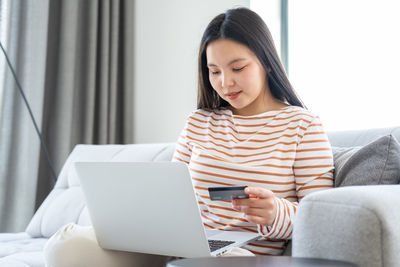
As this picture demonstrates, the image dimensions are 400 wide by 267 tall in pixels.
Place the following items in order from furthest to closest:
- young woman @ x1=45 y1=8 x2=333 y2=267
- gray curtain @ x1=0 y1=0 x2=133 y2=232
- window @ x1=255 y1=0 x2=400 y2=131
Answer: gray curtain @ x1=0 y1=0 x2=133 y2=232 < window @ x1=255 y1=0 x2=400 y2=131 < young woman @ x1=45 y1=8 x2=333 y2=267

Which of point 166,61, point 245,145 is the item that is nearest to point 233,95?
point 245,145

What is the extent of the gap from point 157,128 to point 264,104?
1.55 metres

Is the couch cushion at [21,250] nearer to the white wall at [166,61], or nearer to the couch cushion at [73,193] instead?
the couch cushion at [73,193]

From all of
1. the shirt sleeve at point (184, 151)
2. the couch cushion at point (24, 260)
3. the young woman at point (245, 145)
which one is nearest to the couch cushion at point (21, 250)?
the couch cushion at point (24, 260)

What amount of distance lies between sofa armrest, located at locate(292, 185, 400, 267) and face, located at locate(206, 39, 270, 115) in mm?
622

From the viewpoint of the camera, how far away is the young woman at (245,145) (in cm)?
99

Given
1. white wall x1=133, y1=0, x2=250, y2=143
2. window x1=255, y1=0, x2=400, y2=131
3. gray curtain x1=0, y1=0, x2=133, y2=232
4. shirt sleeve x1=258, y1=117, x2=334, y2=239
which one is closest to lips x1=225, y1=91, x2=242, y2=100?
shirt sleeve x1=258, y1=117, x2=334, y2=239

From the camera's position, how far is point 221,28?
1287 millimetres

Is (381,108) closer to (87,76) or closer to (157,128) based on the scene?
(157,128)

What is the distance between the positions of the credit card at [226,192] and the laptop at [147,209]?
0.04 metres

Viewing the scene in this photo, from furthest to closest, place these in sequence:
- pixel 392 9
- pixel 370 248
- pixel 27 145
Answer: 1. pixel 27 145
2. pixel 392 9
3. pixel 370 248

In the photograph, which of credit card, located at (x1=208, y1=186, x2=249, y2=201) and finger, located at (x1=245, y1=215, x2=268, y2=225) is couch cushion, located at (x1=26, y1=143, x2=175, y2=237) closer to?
finger, located at (x1=245, y1=215, x2=268, y2=225)

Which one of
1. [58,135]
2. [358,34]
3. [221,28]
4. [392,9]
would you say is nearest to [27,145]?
[58,135]

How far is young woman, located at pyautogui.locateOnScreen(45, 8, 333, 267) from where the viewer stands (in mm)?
987
